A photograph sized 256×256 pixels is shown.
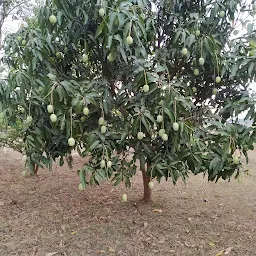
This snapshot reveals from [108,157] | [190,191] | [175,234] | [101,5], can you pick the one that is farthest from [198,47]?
[190,191]

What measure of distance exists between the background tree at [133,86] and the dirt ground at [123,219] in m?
0.53

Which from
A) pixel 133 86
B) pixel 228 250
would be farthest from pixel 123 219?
pixel 133 86

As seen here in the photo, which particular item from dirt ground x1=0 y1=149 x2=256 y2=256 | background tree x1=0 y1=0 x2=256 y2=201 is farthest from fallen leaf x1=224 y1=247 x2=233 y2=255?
background tree x1=0 y1=0 x2=256 y2=201

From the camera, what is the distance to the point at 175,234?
7.86ft

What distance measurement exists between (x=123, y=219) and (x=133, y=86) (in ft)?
4.21

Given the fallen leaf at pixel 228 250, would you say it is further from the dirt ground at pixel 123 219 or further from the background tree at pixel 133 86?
the background tree at pixel 133 86

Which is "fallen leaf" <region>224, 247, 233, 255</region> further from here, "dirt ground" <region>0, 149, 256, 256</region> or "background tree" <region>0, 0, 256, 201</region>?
"background tree" <region>0, 0, 256, 201</region>

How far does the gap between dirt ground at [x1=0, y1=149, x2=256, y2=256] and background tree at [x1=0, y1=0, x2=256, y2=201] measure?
0.53 meters

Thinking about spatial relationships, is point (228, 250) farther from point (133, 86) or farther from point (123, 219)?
point (133, 86)

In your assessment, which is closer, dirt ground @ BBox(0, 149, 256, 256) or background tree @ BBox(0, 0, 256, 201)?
background tree @ BBox(0, 0, 256, 201)

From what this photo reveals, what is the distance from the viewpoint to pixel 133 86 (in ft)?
6.08

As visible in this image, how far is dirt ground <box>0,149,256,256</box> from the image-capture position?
7.25 ft

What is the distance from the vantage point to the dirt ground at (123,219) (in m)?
2.21

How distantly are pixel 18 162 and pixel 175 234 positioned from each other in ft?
9.36
